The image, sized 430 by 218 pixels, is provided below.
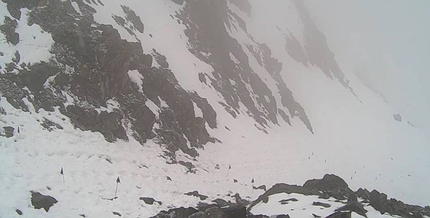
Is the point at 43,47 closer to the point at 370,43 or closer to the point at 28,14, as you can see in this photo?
the point at 28,14

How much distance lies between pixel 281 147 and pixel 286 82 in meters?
30.9

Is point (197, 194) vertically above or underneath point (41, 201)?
underneath

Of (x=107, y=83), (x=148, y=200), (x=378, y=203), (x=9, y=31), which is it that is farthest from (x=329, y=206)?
(x=9, y=31)

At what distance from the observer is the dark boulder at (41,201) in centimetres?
1394

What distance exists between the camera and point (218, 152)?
104 ft

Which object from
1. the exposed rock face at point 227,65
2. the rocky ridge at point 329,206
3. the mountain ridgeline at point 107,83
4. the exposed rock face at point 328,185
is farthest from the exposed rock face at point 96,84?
the exposed rock face at point 227,65

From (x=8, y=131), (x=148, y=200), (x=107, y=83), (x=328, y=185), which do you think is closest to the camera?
(x=8, y=131)

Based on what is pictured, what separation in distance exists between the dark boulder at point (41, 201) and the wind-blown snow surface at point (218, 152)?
241 mm

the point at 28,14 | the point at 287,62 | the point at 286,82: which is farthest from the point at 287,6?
the point at 28,14

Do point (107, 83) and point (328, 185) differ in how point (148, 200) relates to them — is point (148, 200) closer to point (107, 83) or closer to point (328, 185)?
point (107, 83)

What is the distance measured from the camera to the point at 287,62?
76625 mm

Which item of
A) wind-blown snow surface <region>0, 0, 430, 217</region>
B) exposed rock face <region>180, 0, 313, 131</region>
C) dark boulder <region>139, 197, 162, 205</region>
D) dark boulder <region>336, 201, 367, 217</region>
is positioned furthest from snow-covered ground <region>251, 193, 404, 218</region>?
exposed rock face <region>180, 0, 313, 131</region>

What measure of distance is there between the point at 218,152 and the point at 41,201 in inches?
761

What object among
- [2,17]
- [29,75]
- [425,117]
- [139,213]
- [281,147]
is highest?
[2,17]
